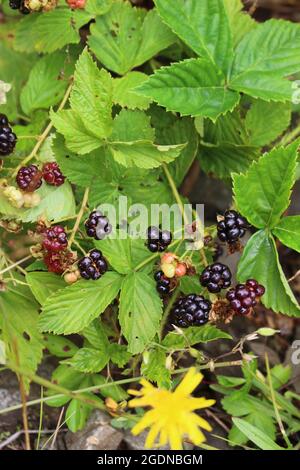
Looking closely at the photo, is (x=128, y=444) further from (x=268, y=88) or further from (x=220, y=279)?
(x=268, y=88)

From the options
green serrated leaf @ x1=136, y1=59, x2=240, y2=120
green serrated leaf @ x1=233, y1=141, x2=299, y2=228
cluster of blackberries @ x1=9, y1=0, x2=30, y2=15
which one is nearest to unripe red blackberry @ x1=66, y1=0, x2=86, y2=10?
cluster of blackberries @ x1=9, y1=0, x2=30, y2=15

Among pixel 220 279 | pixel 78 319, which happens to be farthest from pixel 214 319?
pixel 78 319

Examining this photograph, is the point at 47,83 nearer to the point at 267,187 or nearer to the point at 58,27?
the point at 58,27

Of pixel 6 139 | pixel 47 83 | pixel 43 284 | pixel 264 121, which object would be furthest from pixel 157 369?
pixel 47 83

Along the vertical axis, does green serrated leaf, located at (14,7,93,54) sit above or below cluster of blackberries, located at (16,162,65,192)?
above

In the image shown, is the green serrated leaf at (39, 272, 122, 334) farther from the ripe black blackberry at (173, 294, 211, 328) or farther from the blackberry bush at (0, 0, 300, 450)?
the ripe black blackberry at (173, 294, 211, 328)

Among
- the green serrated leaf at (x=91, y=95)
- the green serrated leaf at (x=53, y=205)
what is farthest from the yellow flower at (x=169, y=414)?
the green serrated leaf at (x=91, y=95)
